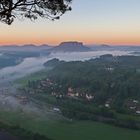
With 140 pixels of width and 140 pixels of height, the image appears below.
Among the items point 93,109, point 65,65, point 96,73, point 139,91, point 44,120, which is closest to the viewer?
point 44,120

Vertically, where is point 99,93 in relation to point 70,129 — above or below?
above

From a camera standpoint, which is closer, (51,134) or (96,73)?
(51,134)

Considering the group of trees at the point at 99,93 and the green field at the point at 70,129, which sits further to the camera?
the group of trees at the point at 99,93

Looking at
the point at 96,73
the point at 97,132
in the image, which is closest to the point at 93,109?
the point at 97,132

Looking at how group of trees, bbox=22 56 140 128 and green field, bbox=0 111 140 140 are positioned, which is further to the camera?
group of trees, bbox=22 56 140 128

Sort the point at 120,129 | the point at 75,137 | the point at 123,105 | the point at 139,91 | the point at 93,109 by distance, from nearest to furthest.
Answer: the point at 75,137
the point at 120,129
the point at 93,109
the point at 123,105
the point at 139,91

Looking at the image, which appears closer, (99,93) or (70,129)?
(70,129)

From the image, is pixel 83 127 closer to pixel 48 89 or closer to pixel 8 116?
pixel 8 116
